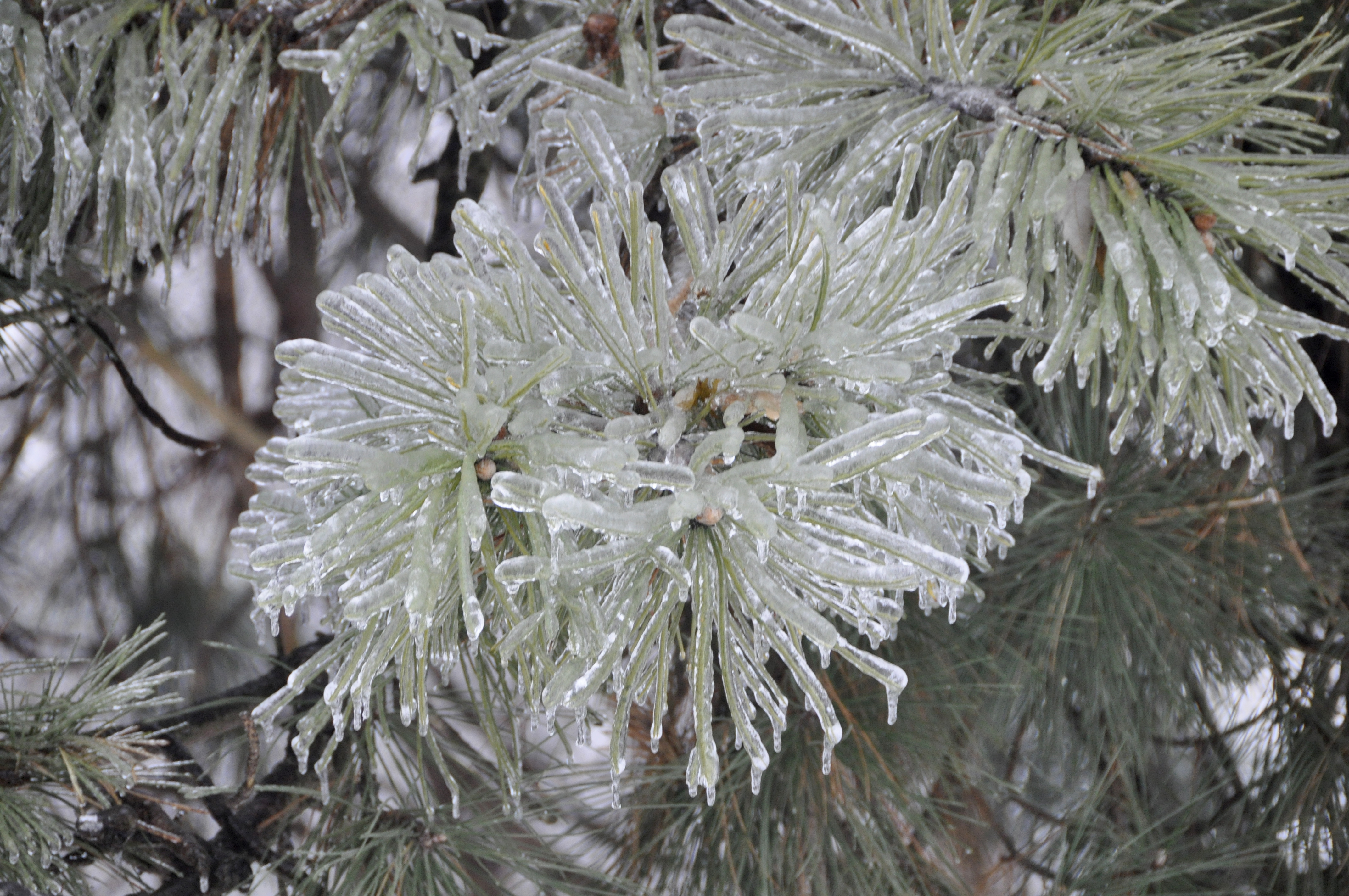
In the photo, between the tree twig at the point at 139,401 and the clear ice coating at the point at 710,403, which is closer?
the clear ice coating at the point at 710,403

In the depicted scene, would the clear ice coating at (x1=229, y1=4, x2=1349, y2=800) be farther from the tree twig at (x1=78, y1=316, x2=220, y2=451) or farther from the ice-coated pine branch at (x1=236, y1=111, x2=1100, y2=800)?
the tree twig at (x1=78, y1=316, x2=220, y2=451)

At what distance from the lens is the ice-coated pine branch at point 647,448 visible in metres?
0.21

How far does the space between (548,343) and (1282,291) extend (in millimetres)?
645

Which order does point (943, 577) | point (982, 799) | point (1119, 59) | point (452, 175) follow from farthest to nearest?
point (982, 799) → point (452, 175) → point (1119, 59) → point (943, 577)

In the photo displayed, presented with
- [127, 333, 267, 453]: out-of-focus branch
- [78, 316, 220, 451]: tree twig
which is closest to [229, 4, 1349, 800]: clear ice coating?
[78, 316, 220, 451]: tree twig

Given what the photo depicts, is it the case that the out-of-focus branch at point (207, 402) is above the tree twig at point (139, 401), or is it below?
below

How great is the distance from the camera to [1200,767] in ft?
2.45

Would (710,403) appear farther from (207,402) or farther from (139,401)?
(207,402)

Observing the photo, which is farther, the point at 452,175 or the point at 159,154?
the point at 452,175

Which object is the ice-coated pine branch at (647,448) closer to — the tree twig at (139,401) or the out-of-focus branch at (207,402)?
the tree twig at (139,401)

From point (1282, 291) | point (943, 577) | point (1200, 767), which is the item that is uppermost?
point (943, 577)

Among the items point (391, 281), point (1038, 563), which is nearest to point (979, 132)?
point (391, 281)

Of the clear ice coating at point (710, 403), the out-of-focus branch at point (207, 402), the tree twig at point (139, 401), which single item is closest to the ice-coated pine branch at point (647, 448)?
the clear ice coating at point (710, 403)

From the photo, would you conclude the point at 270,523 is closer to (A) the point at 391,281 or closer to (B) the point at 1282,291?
(A) the point at 391,281
